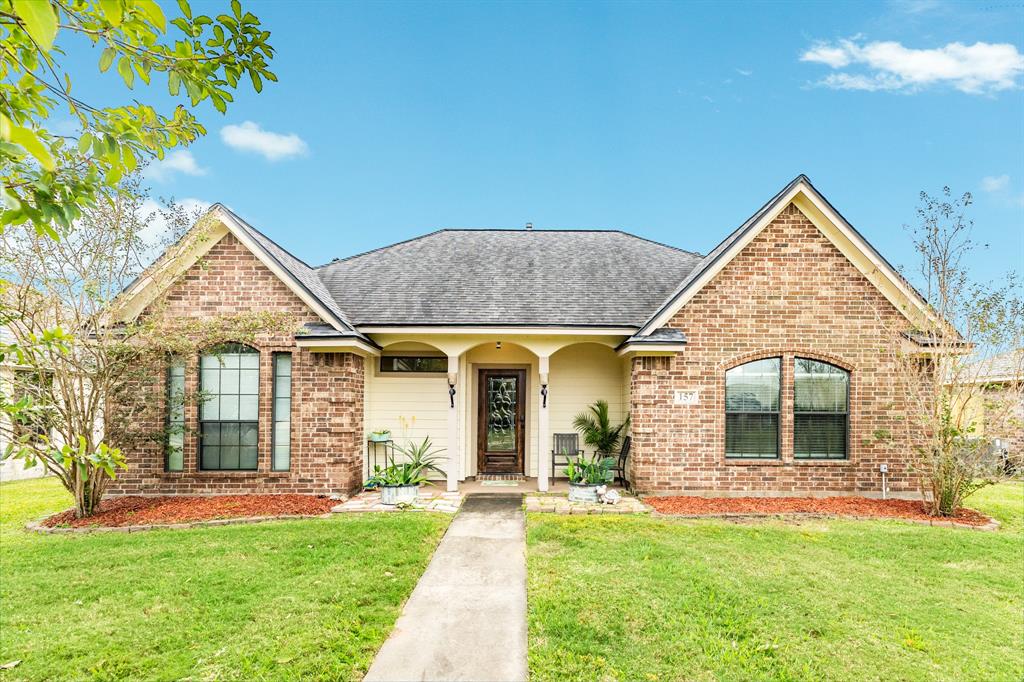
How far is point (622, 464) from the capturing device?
11.7m

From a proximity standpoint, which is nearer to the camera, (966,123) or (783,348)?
(783,348)

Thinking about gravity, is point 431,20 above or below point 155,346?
above

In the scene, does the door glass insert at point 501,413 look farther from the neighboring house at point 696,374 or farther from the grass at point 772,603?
the grass at point 772,603

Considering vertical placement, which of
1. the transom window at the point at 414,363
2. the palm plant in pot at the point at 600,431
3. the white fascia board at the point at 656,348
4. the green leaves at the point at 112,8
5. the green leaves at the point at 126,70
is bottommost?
the palm plant in pot at the point at 600,431

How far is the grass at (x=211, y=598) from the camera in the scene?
4309mm

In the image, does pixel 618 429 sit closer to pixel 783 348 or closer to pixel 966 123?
pixel 783 348

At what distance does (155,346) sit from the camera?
9.02 m

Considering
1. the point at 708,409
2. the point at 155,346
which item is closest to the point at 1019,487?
the point at 708,409

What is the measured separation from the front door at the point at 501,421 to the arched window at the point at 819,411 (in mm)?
5613

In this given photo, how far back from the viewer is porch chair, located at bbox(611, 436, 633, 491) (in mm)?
11406

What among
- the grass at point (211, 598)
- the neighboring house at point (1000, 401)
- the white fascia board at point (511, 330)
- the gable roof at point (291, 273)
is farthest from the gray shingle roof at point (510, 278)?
the neighboring house at point (1000, 401)

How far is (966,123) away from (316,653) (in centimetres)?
1848

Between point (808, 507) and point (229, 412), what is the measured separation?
34.5 ft

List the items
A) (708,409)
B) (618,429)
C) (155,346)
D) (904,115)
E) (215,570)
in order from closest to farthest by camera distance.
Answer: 1. (215,570)
2. (155,346)
3. (708,409)
4. (618,429)
5. (904,115)
